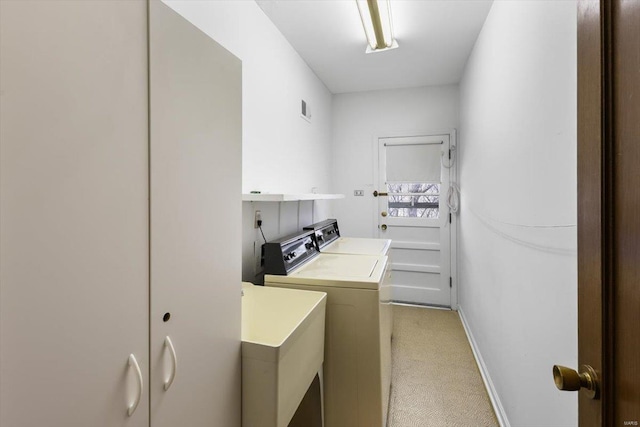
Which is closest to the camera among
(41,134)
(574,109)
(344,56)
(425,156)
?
(41,134)

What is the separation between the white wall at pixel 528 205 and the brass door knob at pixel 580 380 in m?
0.46

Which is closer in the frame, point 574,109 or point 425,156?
point 574,109

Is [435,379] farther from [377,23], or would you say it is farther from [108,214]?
[377,23]

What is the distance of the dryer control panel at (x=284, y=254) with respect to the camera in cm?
171

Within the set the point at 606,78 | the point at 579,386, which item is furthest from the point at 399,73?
the point at 579,386

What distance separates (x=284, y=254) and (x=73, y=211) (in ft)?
4.12

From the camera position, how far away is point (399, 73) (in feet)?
10.5

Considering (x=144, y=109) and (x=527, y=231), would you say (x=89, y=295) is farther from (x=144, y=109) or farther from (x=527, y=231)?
(x=527, y=231)

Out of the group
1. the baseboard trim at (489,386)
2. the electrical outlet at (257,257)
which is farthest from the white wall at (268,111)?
the baseboard trim at (489,386)

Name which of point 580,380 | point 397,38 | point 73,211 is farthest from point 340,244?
point 73,211

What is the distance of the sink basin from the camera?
3.30ft

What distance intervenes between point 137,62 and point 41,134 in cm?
26

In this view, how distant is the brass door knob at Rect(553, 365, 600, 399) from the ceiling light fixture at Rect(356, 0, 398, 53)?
1981mm

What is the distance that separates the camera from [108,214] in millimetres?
597
